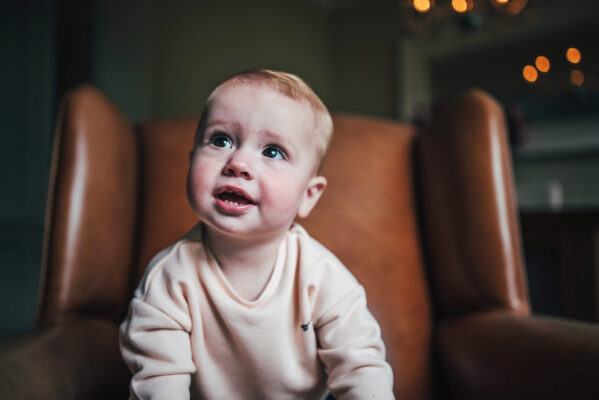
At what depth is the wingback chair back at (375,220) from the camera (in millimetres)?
712

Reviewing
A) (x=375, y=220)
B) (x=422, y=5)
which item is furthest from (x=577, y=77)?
(x=375, y=220)

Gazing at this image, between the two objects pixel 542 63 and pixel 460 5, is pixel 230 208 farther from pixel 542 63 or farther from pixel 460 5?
pixel 542 63

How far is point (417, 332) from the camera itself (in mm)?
718

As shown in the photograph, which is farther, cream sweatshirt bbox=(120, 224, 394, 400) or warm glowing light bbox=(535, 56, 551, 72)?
warm glowing light bbox=(535, 56, 551, 72)

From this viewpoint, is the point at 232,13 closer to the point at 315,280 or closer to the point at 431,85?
the point at 431,85

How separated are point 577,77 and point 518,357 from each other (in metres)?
2.10

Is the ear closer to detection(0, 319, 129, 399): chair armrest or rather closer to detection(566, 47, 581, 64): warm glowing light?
detection(0, 319, 129, 399): chair armrest

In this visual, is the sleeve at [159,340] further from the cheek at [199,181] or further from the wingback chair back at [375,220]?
the wingback chair back at [375,220]

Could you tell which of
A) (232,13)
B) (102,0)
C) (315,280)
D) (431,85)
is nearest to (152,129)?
(315,280)

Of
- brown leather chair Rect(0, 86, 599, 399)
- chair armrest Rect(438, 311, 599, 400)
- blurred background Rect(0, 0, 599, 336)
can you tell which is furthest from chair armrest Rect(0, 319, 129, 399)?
blurred background Rect(0, 0, 599, 336)

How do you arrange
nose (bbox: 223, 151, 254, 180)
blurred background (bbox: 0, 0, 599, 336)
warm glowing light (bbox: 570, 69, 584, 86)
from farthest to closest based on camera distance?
1. warm glowing light (bbox: 570, 69, 584, 86)
2. blurred background (bbox: 0, 0, 599, 336)
3. nose (bbox: 223, 151, 254, 180)

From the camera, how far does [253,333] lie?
1.59 ft

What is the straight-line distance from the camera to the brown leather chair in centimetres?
65

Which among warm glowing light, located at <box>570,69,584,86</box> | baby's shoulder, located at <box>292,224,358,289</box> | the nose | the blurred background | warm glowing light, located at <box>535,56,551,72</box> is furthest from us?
warm glowing light, located at <box>535,56,551,72</box>
